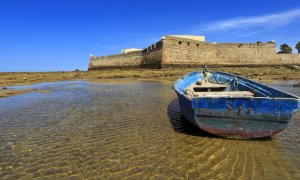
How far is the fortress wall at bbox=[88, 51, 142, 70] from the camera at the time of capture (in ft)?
118

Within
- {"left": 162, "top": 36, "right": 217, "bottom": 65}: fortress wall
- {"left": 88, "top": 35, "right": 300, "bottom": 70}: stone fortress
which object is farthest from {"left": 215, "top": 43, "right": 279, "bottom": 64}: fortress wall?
{"left": 162, "top": 36, "right": 217, "bottom": 65}: fortress wall

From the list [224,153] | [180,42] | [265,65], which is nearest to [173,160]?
[224,153]

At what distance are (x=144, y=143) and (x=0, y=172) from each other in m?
2.44

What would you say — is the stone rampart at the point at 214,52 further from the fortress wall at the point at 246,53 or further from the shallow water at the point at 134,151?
the shallow water at the point at 134,151

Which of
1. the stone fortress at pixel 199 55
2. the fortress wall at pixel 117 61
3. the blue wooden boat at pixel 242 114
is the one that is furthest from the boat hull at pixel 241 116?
the fortress wall at pixel 117 61

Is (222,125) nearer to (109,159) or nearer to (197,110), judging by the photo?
(197,110)

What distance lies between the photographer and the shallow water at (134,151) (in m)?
3.77

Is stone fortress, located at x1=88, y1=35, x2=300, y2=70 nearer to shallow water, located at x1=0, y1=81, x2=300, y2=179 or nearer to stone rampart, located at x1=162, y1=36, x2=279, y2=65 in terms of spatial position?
stone rampart, located at x1=162, y1=36, x2=279, y2=65

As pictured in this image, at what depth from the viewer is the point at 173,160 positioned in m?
4.21

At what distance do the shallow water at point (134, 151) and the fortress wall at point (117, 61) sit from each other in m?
29.0

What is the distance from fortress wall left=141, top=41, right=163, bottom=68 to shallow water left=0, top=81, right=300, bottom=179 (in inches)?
893

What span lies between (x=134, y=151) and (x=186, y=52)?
27.5 meters

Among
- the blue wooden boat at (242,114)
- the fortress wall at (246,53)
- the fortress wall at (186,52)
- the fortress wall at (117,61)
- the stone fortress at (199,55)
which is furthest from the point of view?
the fortress wall at (117,61)

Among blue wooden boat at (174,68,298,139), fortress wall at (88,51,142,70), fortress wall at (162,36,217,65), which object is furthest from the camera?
fortress wall at (88,51,142,70)
